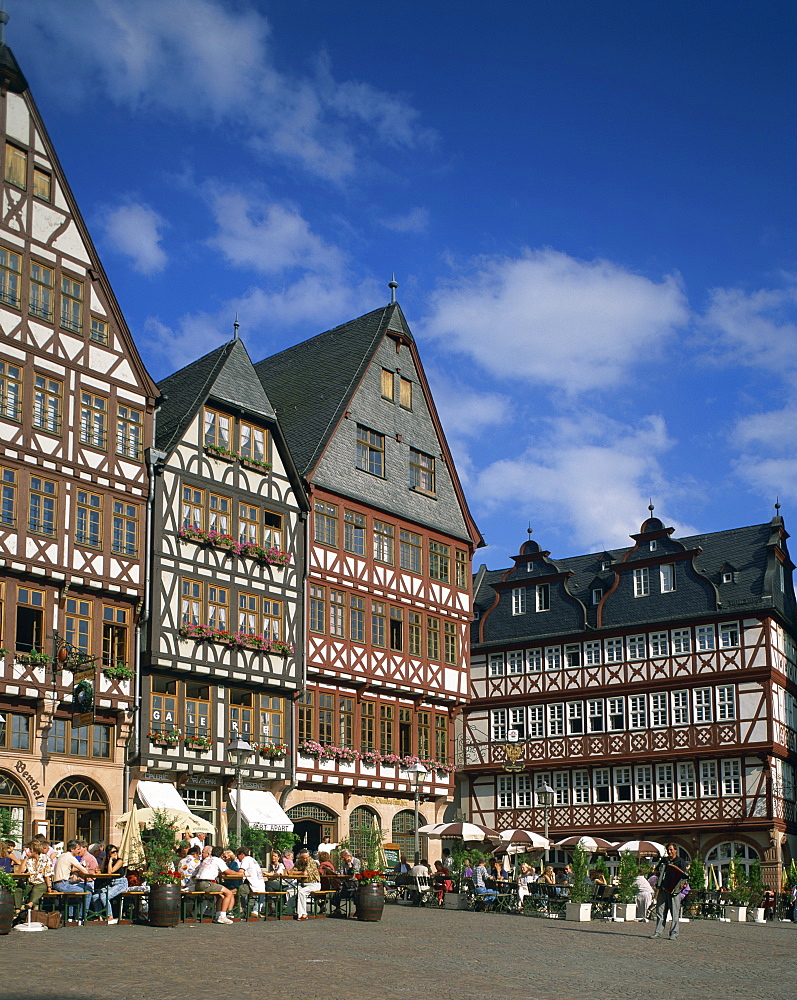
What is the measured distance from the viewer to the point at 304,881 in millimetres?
26500

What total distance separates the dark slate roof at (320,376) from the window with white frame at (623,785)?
17917 millimetres

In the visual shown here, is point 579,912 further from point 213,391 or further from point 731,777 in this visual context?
point 731,777

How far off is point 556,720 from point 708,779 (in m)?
6.58

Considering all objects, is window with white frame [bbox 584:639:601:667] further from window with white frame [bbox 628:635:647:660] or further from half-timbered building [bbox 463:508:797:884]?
window with white frame [bbox 628:635:647:660]

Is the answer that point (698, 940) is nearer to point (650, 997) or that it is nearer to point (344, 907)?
point (344, 907)

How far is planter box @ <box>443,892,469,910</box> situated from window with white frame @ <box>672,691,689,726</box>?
59.5ft

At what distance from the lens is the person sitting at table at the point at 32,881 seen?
21.6 metres

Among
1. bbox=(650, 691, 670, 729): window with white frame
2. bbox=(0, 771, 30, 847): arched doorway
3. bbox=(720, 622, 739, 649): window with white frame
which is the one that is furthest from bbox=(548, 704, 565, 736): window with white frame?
bbox=(0, 771, 30, 847): arched doorway

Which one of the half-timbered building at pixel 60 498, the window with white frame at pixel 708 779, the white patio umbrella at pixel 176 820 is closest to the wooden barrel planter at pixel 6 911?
the white patio umbrella at pixel 176 820

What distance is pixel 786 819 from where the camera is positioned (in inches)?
1893

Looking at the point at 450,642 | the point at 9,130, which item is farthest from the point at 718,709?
the point at 9,130

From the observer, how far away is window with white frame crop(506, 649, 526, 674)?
53688mm

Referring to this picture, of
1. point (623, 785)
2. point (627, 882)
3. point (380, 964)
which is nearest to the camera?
point (380, 964)

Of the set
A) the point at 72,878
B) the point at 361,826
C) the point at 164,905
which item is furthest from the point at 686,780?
the point at 72,878
